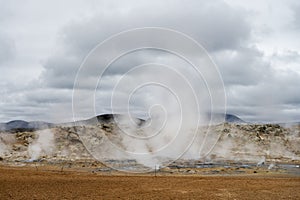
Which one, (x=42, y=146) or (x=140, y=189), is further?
(x=42, y=146)

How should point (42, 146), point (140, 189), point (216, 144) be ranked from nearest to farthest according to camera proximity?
1. point (140, 189)
2. point (42, 146)
3. point (216, 144)

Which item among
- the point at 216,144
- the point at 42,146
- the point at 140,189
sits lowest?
the point at 140,189

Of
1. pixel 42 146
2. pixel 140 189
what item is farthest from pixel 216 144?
pixel 140 189

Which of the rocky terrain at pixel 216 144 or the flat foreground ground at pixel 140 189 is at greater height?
the rocky terrain at pixel 216 144

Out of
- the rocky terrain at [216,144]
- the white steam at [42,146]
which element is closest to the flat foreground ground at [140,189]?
the rocky terrain at [216,144]

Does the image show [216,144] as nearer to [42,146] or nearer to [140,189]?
[42,146]

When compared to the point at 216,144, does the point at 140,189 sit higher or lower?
lower

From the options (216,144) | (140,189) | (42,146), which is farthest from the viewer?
(216,144)

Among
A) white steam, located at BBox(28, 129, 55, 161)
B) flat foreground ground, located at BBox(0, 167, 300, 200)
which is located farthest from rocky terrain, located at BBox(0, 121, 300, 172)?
flat foreground ground, located at BBox(0, 167, 300, 200)

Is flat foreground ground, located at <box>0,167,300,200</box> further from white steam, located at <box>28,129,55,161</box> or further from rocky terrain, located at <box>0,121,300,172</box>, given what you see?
white steam, located at <box>28,129,55,161</box>

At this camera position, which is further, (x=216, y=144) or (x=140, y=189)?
(x=216, y=144)

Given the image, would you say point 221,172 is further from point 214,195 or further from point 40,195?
point 40,195

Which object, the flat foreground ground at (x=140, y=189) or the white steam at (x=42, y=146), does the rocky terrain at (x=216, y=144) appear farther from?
the flat foreground ground at (x=140, y=189)

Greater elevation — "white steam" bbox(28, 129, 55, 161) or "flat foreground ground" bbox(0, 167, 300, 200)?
"white steam" bbox(28, 129, 55, 161)
